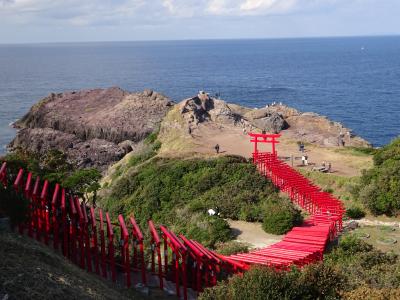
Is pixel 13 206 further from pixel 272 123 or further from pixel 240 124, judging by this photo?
pixel 272 123

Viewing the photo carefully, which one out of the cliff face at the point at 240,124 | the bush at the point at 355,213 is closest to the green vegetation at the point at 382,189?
the bush at the point at 355,213

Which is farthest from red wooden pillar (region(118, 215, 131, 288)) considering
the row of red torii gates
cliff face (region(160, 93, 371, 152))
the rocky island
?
cliff face (region(160, 93, 371, 152))

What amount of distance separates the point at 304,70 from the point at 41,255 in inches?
6676

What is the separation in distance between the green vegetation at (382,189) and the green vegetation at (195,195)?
4.12 metres

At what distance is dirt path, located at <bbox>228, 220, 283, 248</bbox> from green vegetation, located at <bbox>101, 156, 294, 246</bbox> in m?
0.53

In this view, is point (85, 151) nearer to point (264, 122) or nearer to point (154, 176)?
point (264, 122)

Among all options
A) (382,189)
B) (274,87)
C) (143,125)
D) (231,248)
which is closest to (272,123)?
(143,125)

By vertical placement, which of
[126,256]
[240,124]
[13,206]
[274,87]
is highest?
[13,206]

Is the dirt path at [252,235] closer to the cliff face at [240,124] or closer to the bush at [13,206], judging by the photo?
the bush at [13,206]

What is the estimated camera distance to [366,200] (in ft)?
88.7

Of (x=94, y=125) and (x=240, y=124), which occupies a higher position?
(x=240, y=124)

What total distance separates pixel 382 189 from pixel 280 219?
5.85 meters

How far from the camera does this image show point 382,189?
26719mm

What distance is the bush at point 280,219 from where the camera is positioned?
2472 cm
